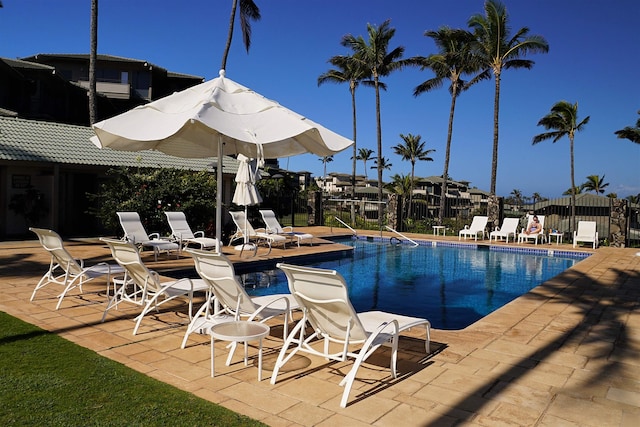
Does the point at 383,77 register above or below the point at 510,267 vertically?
above

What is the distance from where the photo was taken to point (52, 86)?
1024 inches

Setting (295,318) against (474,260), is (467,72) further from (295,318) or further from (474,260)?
(295,318)

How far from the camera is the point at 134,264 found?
5.39 meters

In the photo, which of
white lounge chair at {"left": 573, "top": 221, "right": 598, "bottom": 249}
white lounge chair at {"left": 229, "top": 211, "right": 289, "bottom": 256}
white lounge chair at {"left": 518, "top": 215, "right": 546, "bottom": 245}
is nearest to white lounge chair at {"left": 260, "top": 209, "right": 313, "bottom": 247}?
white lounge chair at {"left": 229, "top": 211, "right": 289, "bottom": 256}

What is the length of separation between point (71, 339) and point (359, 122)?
34060mm

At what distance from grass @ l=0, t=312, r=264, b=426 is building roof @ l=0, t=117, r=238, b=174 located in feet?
38.9

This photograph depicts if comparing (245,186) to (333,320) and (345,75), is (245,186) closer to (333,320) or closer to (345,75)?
(333,320)

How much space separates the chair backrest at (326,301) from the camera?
369 cm

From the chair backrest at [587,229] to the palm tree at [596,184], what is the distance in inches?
1854

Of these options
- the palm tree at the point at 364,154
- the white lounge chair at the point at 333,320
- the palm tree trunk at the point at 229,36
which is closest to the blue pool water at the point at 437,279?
the white lounge chair at the point at 333,320

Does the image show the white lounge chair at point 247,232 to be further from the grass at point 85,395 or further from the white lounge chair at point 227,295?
the grass at point 85,395

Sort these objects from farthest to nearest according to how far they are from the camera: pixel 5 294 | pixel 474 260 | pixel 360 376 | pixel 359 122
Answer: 1. pixel 359 122
2. pixel 474 260
3. pixel 5 294
4. pixel 360 376

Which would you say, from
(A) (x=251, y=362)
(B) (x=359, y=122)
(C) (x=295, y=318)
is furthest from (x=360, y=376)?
(B) (x=359, y=122)

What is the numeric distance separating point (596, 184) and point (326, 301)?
62.4 meters
